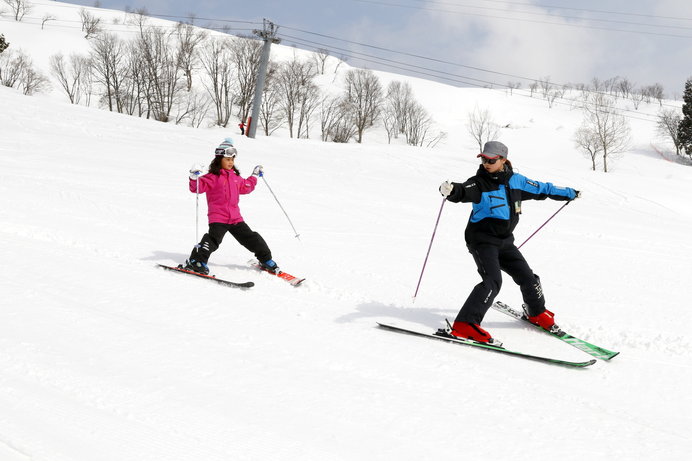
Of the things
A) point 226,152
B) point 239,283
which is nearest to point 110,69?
point 226,152

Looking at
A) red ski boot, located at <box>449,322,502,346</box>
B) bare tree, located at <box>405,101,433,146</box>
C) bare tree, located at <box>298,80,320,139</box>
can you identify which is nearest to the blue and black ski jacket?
red ski boot, located at <box>449,322,502,346</box>

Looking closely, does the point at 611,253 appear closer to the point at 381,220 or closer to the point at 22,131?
the point at 381,220

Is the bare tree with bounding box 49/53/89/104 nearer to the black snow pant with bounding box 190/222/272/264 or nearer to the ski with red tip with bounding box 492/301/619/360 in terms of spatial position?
the black snow pant with bounding box 190/222/272/264

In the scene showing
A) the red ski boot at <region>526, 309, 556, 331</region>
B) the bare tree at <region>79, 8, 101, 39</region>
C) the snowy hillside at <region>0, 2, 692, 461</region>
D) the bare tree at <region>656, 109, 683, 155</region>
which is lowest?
the snowy hillside at <region>0, 2, 692, 461</region>

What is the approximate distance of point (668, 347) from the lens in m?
4.26

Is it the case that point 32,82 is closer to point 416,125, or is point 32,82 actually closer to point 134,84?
point 134,84

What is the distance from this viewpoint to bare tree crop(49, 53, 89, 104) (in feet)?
185

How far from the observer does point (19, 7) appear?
80688mm

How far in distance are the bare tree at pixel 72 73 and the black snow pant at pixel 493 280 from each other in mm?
61887

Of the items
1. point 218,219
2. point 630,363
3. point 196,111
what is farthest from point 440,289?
point 196,111

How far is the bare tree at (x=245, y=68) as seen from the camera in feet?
176

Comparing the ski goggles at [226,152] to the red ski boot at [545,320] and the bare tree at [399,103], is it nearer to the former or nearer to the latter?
the red ski boot at [545,320]

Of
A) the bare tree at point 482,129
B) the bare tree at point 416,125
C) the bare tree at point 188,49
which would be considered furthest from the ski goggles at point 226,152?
the bare tree at point 416,125

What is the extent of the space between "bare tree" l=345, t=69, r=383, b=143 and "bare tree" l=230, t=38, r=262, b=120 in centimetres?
1243
